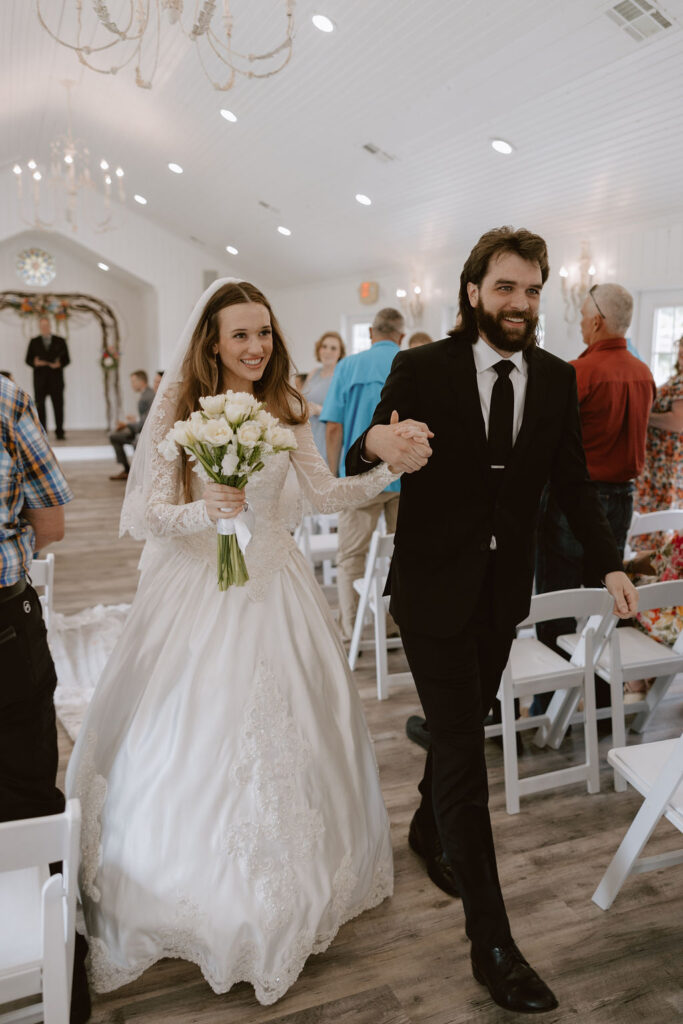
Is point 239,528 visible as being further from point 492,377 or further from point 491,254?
point 491,254

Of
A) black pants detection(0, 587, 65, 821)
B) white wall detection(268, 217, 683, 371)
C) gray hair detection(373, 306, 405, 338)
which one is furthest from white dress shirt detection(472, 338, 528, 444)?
white wall detection(268, 217, 683, 371)

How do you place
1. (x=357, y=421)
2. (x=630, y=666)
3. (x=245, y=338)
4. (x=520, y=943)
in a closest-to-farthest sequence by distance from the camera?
(x=520, y=943) → (x=245, y=338) → (x=630, y=666) → (x=357, y=421)

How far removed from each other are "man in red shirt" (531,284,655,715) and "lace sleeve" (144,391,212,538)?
1.87 metres

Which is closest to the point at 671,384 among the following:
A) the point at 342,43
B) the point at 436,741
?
the point at 436,741

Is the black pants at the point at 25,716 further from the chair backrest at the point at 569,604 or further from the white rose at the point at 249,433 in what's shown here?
the chair backrest at the point at 569,604

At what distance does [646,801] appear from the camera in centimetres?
212

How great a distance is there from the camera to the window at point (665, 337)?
747 centimetres

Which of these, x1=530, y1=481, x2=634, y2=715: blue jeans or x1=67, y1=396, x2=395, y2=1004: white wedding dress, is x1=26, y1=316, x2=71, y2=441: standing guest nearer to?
x1=530, y1=481, x2=634, y2=715: blue jeans

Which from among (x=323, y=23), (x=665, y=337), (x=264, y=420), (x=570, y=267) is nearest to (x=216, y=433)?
(x=264, y=420)

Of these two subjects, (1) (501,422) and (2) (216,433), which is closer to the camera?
(2) (216,433)

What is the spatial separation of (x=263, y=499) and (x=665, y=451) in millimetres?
2497

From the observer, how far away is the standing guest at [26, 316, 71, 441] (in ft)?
51.0

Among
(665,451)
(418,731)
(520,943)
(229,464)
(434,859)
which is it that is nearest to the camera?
(229,464)

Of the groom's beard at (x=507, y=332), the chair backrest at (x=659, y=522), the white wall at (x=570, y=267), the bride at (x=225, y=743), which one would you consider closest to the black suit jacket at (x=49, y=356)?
the white wall at (x=570, y=267)
